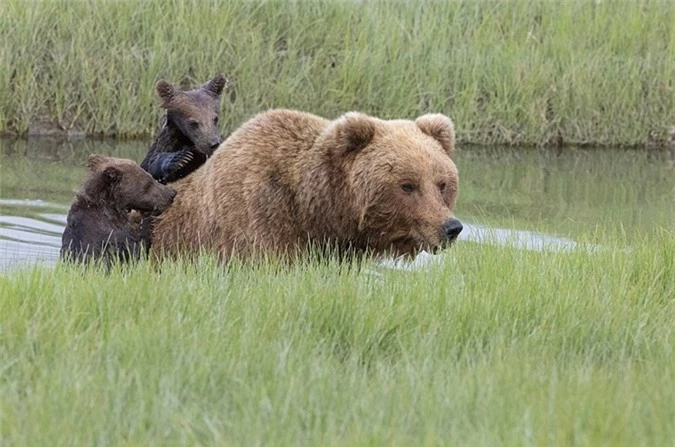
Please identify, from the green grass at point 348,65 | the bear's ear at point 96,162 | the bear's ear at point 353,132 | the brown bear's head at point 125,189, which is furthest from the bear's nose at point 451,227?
the green grass at point 348,65

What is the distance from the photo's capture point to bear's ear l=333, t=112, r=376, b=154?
5.96 metres

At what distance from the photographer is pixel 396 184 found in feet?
19.4

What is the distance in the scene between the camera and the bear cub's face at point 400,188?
5848mm

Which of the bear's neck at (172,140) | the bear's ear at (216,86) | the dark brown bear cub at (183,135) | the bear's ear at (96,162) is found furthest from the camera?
the bear's ear at (216,86)

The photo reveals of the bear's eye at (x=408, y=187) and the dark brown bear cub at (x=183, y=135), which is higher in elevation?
the bear's eye at (x=408, y=187)

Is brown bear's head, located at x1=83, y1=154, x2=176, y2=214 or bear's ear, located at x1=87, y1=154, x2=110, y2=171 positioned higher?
bear's ear, located at x1=87, y1=154, x2=110, y2=171

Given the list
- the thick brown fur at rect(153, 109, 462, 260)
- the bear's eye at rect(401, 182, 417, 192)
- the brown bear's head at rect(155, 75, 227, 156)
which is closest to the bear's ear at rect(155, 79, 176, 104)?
the brown bear's head at rect(155, 75, 227, 156)

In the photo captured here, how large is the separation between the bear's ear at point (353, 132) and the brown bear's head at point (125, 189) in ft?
3.82

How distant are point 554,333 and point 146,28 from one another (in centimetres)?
916

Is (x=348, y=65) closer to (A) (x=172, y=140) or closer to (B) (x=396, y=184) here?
(A) (x=172, y=140)

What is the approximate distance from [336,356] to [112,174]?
2673mm

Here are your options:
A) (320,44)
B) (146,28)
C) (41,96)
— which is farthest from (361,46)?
(41,96)

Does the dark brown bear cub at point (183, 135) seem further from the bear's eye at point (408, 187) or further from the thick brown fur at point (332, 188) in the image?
the bear's eye at point (408, 187)

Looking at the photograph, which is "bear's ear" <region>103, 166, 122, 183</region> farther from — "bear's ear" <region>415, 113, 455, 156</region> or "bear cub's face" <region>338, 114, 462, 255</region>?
"bear's ear" <region>415, 113, 455, 156</region>
